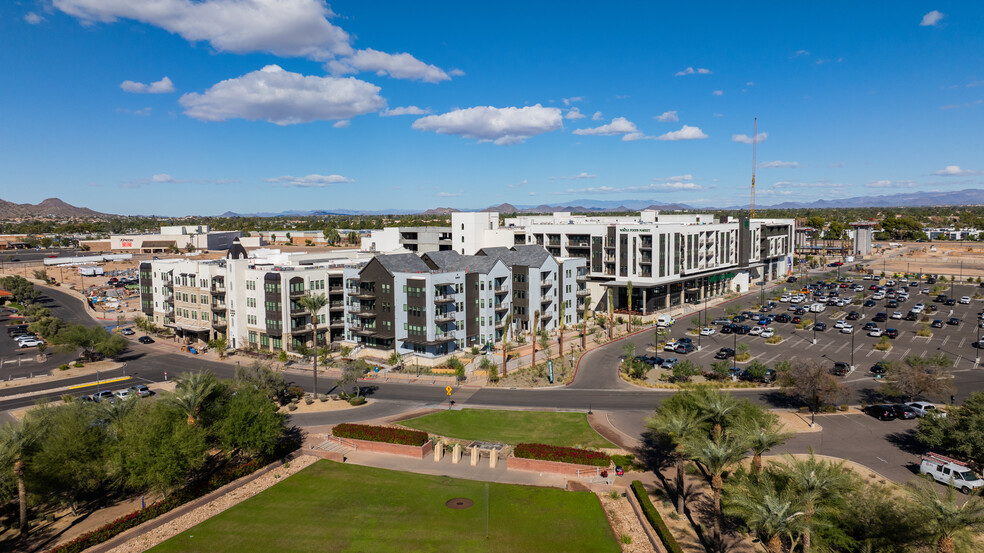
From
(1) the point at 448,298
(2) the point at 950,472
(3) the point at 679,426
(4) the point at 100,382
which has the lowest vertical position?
(4) the point at 100,382

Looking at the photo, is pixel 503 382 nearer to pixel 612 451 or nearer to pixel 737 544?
pixel 612 451

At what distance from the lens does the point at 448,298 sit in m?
83.8

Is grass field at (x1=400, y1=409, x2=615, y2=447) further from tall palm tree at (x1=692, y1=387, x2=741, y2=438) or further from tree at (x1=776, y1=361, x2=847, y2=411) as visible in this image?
tree at (x1=776, y1=361, x2=847, y2=411)

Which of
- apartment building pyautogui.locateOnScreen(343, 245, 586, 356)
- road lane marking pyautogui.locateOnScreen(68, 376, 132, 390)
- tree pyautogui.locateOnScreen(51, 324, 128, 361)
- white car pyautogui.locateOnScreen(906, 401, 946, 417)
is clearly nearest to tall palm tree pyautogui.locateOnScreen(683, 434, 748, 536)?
white car pyautogui.locateOnScreen(906, 401, 946, 417)

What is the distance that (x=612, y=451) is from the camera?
49.6 meters

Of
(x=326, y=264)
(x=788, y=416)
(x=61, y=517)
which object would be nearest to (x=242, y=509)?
(x=61, y=517)

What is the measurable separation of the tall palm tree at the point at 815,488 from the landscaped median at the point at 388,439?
101ft

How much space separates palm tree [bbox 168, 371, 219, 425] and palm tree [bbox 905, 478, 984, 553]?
4808 centimetres

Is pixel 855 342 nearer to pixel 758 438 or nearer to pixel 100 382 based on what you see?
pixel 758 438

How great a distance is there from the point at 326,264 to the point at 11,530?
206 feet

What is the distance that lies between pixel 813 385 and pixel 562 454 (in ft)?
92.4

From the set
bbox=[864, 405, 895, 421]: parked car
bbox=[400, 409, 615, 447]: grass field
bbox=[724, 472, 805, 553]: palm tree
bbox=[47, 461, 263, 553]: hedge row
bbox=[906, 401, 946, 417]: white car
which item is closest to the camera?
bbox=[724, 472, 805, 553]: palm tree

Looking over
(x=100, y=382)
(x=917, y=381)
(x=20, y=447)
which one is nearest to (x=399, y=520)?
(x=20, y=447)

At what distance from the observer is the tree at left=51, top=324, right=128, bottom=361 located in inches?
3231
